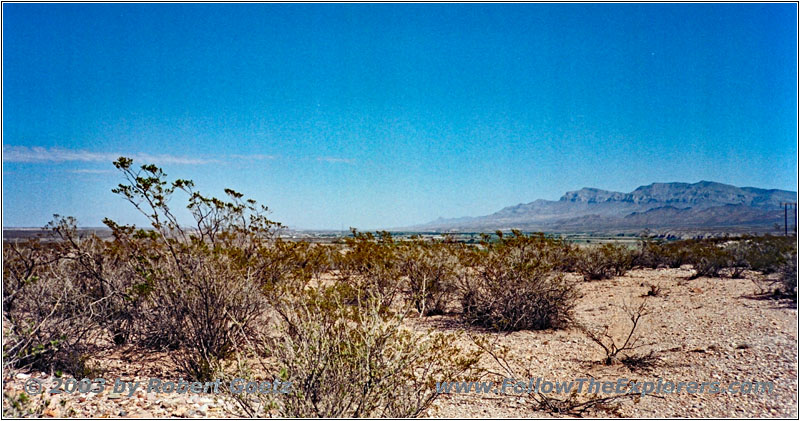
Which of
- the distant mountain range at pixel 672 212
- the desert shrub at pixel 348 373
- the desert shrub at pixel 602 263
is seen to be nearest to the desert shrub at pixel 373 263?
the desert shrub at pixel 348 373

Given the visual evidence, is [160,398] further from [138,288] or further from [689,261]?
[689,261]

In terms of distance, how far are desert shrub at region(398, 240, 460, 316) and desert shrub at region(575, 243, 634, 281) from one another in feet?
25.2

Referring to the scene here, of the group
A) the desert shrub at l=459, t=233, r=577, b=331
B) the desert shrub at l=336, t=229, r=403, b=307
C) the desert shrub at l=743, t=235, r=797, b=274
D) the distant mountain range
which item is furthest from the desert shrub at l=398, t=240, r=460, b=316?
the distant mountain range

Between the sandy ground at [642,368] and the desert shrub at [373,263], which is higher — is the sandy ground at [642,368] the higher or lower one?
the lower one

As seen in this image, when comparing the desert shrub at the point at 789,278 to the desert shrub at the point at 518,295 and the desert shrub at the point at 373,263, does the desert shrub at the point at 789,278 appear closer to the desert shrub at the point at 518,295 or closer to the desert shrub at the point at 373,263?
the desert shrub at the point at 518,295

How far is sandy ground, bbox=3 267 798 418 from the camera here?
5.08m

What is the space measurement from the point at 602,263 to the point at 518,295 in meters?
9.95

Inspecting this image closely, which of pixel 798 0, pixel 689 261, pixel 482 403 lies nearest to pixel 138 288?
pixel 482 403

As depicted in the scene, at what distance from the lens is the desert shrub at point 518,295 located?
31.6 ft

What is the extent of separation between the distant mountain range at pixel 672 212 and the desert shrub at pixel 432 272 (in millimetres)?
84839

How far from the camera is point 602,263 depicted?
18.4 m

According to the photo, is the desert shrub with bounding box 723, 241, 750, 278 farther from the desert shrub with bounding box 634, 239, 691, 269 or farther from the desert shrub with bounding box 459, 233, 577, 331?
the desert shrub with bounding box 459, 233, 577, 331

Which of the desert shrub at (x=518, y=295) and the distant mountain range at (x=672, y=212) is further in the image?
the distant mountain range at (x=672, y=212)

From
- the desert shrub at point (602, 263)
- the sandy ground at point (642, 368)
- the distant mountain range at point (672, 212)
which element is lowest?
the sandy ground at point (642, 368)
